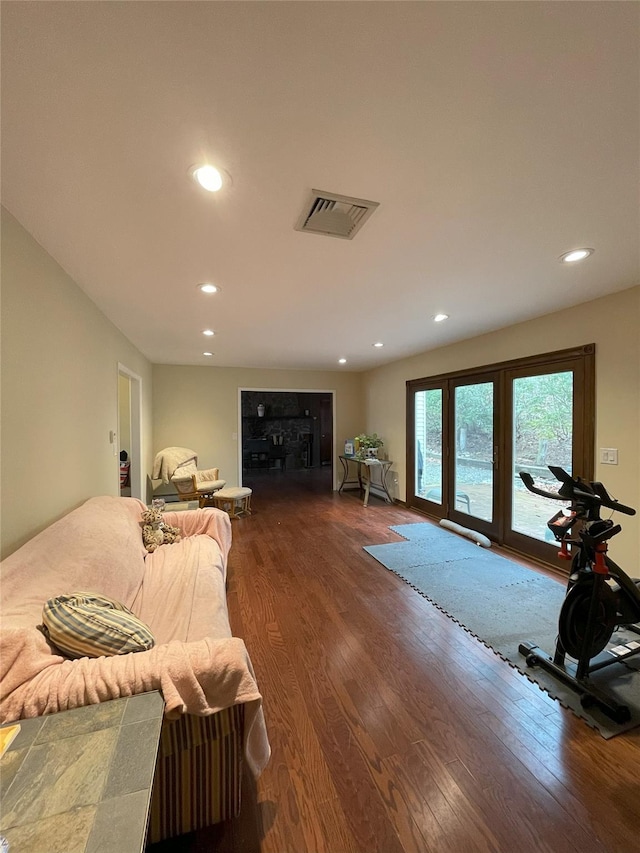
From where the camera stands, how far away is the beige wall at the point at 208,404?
19.3 feet

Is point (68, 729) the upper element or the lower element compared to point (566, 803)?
upper

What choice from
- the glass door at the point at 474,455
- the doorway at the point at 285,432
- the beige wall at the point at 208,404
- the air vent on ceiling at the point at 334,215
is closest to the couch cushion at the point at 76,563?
the air vent on ceiling at the point at 334,215

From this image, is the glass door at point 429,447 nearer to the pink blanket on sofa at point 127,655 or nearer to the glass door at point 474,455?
the glass door at point 474,455

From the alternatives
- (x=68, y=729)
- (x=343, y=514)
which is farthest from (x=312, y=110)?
(x=343, y=514)

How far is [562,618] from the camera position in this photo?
183 centimetres

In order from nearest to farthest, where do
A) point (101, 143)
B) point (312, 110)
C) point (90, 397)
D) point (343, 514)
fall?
point (312, 110) < point (101, 143) < point (90, 397) < point (343, 514)

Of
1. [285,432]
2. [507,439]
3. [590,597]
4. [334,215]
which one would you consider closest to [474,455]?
[507,439]

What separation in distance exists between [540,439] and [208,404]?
5076mm

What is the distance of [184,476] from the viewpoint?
500cm

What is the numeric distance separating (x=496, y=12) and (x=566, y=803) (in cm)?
254

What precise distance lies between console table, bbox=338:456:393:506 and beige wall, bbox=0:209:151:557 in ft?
13.4

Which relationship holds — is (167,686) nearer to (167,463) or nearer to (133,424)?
(133,424)

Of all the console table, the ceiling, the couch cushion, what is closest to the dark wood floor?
the couch cushion

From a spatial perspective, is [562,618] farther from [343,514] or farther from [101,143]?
[343,514]
